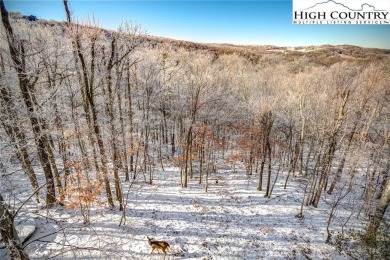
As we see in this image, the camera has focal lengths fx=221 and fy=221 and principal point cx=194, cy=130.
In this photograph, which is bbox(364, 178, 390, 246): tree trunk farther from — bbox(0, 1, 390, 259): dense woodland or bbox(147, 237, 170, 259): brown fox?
bbox(147, 237, 170, 259): brown fox

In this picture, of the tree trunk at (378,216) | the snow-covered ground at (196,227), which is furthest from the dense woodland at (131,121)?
the snow-covered ground at (196,227)

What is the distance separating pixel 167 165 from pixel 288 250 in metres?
16.8

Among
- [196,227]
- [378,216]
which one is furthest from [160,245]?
[378,216]

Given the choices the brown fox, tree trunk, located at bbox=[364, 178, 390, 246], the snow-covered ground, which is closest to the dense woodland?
tree trunk, located at bbox=[364, 178, 390, 246]

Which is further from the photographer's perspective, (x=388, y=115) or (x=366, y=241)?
(x=388, y=115)

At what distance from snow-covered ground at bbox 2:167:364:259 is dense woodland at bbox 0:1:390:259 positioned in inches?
37.4

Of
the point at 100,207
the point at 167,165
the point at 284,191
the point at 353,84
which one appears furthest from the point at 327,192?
the point at 100,207

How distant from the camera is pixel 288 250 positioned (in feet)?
39.5

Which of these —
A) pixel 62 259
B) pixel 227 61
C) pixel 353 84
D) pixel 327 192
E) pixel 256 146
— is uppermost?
pixel 227 61

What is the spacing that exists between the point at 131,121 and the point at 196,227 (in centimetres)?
1068

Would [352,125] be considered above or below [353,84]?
below

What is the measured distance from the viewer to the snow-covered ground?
434 inches

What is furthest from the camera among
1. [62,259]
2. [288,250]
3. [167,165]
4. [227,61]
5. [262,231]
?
[227,61]

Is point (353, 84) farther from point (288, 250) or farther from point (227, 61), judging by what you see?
point (227, 61)
